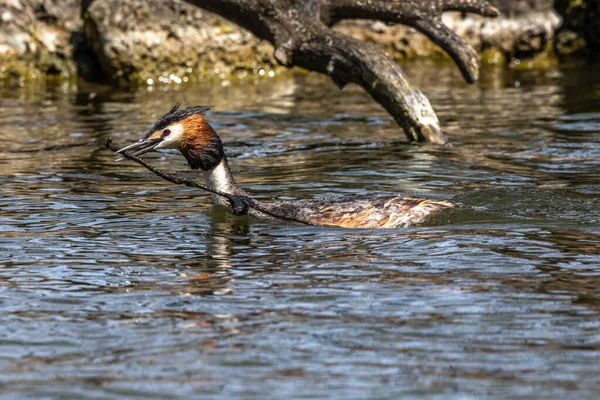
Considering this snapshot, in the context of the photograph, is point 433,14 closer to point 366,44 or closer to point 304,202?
point 366,44

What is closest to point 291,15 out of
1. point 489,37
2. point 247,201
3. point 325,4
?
point 325,4

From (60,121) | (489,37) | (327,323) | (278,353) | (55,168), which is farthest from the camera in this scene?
(489,37)

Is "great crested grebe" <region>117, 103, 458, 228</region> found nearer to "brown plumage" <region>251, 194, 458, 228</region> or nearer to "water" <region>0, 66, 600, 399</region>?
"brown plumage" <region>251, 194, 458, 228</region>

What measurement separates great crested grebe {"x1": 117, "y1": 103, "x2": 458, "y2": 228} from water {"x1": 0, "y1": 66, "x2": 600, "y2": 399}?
0.14m

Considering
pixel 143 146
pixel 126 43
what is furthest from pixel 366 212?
pixel 126 43

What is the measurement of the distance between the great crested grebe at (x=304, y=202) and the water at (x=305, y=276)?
14cm

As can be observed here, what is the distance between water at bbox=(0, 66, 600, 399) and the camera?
5.06 metres

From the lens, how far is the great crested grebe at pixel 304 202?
8188 millimetres

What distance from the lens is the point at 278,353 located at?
5.33 metres

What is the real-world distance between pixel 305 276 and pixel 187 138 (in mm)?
2034

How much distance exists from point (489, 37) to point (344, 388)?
628 inches

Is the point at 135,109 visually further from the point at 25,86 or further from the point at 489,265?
the point at 489,265

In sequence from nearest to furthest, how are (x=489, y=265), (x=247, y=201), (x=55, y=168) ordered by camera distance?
1. (x=489, y=265)
2. (x=247, y=201)
3. (x=55, y=168)

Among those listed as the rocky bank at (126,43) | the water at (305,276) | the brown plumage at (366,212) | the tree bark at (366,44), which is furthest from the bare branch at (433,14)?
the rocky bank at (126,43)
